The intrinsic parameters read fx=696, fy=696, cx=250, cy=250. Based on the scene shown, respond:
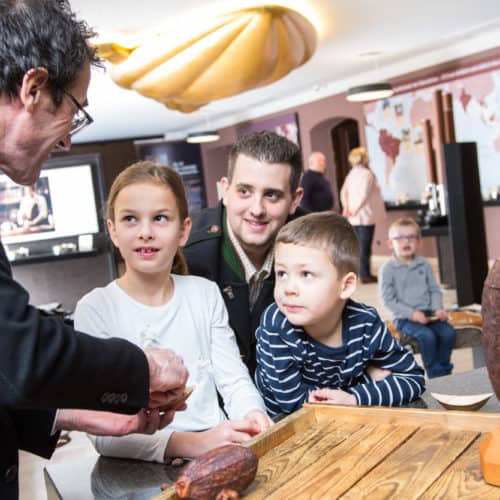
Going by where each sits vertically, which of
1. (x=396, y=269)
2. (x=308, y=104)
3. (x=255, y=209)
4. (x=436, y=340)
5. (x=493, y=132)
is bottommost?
(x=436, y=340)

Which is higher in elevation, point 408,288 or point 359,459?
point 359,459

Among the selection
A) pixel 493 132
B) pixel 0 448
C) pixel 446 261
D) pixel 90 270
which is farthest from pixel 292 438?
pixel 493 132

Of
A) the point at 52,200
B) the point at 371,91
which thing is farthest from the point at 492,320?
the point at 371,91

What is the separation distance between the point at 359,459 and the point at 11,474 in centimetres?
67

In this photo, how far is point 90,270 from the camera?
252 inches

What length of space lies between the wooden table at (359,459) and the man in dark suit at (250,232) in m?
0.72

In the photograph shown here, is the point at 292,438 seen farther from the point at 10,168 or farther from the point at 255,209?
the point at 255,209

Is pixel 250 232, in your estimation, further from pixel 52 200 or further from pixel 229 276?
pixel 52 200

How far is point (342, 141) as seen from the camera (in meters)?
14.5

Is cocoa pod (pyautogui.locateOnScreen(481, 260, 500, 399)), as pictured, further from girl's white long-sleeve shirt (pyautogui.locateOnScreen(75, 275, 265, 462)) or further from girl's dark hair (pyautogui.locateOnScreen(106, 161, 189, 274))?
girl's dark hair (pyautogui.locateOnScreen(106, 161, 189, 274))

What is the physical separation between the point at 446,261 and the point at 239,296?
23.5 ft

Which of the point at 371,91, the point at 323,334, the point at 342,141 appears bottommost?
the point at 323,334

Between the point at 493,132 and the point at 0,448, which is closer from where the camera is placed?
the point at 0,448

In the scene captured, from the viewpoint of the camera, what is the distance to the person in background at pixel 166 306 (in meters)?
1.75
